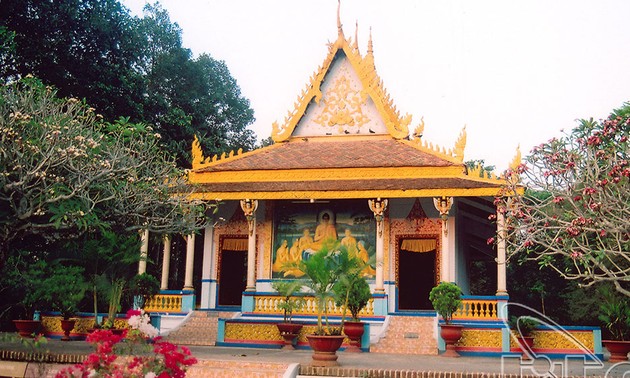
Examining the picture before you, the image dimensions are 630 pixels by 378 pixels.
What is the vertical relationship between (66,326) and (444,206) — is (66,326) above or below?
below

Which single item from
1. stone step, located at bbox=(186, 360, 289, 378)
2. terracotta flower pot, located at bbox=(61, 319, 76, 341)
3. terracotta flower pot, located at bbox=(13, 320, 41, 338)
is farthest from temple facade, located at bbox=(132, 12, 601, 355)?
stone step, located at bbox=(186, 360, 289, 378)

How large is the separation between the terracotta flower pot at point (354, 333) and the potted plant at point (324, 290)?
2289mm

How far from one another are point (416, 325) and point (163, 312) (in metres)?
6.58

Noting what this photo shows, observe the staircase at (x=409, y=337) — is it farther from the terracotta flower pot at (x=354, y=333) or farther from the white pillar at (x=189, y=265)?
the white pillar at (x=189, y=265)

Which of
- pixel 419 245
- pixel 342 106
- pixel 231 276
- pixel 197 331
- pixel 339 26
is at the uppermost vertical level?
pixel 339 26

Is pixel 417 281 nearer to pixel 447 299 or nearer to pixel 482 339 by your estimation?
pixel 482 339

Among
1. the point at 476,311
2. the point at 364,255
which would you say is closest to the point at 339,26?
the point at 364,255

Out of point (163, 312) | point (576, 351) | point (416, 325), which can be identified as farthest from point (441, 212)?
point (163, 312)

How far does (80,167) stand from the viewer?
35.2ft

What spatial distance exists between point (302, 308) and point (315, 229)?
9.37 feet

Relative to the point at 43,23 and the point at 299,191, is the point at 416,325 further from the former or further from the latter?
the point at 43,23

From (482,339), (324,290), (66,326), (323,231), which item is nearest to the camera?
(324,290)

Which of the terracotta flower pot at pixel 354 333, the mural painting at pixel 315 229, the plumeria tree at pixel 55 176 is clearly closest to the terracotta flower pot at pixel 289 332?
the terracotta flower pot at pixel 354 333

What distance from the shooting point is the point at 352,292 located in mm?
13305
